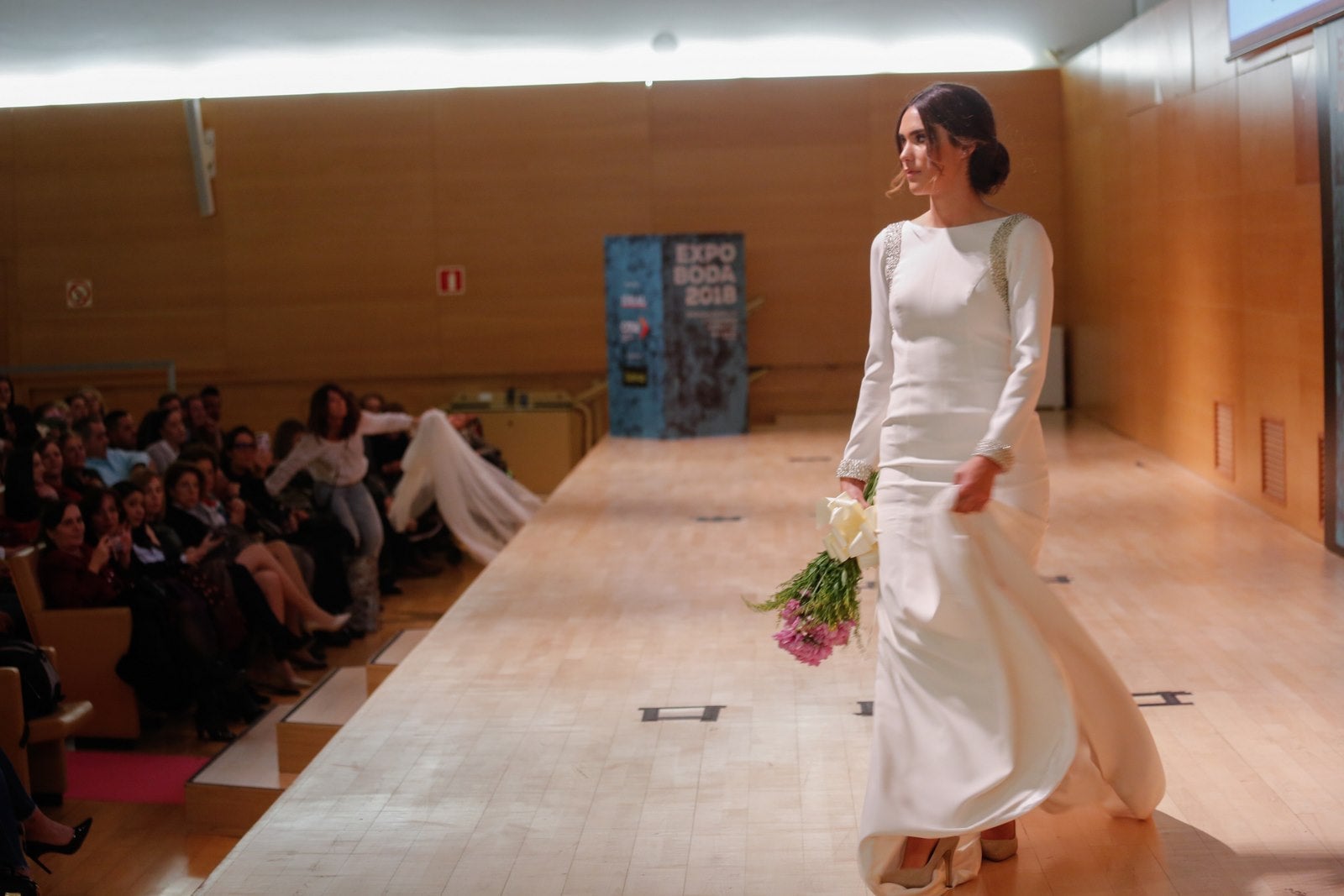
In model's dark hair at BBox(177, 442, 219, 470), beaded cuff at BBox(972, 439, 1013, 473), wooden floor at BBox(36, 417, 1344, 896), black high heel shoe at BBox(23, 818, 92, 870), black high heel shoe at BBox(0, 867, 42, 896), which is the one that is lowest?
black high heel shoe at BBox(23, 818, 92, 870)

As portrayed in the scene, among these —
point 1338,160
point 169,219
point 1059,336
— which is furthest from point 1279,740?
point 169,219

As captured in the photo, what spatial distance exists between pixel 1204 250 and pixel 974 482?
18.8 feet

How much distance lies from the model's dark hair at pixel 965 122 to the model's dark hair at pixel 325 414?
5223mm

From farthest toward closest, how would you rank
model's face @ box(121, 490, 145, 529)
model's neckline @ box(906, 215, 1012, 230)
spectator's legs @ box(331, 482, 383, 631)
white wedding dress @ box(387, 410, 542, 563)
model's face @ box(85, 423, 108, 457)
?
white wedding dress @ box(387, 410, 542, 563) → model's face @ box(85, 423, 108, 457) → spectator's legs @ box(331, 482, 383, 631) → model's face @ box(121, 490, 145, 529) → model's neckline @ box(906, 215, 1012, 230)

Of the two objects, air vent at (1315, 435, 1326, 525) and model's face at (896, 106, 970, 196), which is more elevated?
model's face at (896, 106, 970, 196)

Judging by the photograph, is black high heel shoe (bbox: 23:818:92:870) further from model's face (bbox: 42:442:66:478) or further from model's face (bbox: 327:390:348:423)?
model's face (bbox: 327:390:348:423)

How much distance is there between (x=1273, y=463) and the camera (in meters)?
6.75

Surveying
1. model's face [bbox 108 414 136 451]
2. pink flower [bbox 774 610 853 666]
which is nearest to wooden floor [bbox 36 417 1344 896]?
pink flower [bbox 774 610 853 666]

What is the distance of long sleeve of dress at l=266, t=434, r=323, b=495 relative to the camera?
24.2ft

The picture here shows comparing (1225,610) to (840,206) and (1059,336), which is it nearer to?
(1059,336)

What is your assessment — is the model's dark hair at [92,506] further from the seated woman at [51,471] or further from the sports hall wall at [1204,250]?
the sports hall wall at [1204,250]

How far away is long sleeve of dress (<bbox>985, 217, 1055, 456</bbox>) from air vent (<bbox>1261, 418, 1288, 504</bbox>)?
4.44m

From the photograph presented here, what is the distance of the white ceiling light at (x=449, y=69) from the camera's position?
12.0 meters

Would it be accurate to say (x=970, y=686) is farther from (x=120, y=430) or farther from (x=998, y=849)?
(x=120, y=430)
